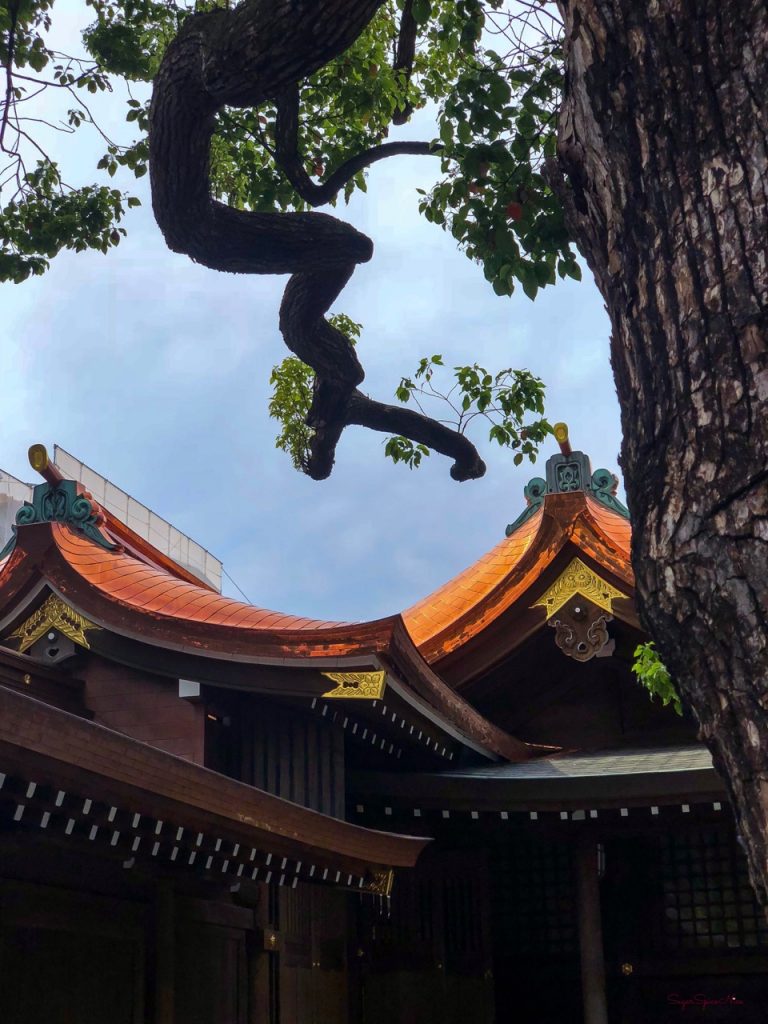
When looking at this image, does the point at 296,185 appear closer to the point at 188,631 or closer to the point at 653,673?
the point at 653,673

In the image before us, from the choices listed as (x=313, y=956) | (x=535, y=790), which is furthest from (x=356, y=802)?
(x=535, y=790)

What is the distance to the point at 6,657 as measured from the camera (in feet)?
28.0

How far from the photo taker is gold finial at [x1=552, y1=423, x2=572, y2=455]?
12.2m

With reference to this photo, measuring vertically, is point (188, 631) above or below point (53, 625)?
below

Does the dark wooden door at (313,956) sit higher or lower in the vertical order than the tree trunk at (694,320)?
lower

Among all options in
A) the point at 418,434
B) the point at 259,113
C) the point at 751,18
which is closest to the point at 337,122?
the point at 259,113

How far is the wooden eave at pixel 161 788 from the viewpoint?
5.21 m

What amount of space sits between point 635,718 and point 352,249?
26.0 ft

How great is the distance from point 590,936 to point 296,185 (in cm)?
701

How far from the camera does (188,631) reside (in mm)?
8773

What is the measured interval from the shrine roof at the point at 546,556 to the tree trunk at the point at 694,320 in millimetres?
8885

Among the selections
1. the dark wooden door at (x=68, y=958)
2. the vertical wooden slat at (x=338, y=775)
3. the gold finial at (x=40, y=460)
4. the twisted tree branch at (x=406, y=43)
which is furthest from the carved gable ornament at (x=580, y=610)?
the twisted tree branch at (x=406, y=43)

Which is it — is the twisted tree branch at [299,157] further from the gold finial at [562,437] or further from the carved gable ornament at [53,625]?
the gold finial at [562,437]

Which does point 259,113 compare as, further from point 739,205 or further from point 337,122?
point 739,205
